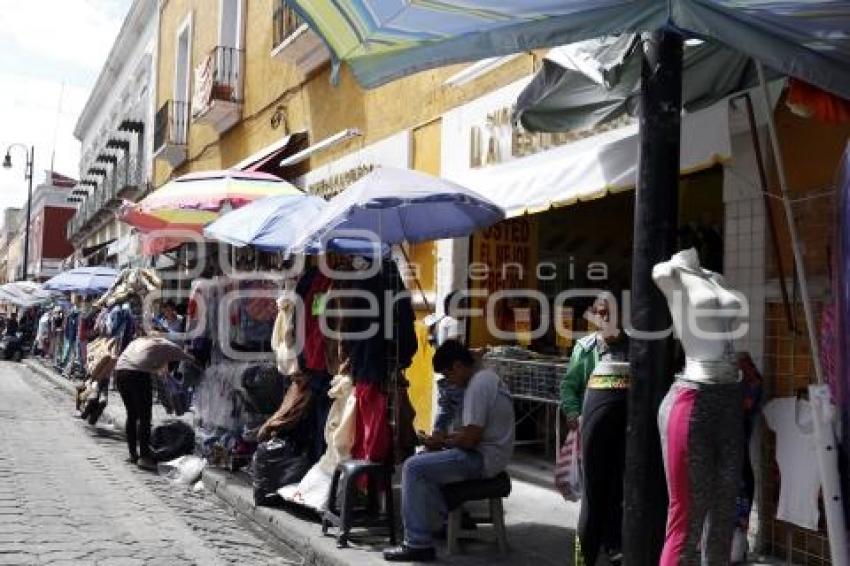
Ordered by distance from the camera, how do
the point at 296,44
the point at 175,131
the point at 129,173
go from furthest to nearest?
the point at 129,173 → the point at 175,131 → the point at 296,44

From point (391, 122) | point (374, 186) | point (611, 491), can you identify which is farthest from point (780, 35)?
point (391, 122)

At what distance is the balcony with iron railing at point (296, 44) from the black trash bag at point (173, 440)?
4.89 meters

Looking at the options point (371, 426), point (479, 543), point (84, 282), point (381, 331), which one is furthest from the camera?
point (84, 282)

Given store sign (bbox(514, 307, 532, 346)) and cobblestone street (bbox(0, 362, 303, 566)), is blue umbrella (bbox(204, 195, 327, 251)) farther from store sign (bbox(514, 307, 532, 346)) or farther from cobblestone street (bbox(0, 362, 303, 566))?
store sign (bbox(514, 307, 532, 346))

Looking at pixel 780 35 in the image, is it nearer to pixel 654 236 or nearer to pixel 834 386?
pixel 654 236

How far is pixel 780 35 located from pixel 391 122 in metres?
7.09

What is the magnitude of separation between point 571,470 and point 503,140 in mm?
3562

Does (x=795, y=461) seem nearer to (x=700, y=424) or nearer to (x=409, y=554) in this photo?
(x=700, y=424)

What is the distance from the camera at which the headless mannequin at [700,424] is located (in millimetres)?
3639

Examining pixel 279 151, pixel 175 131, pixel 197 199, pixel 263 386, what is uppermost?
pixel 175 131

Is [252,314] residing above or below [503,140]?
below

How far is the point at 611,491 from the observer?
15.6ft

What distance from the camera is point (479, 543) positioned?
5.73 meters

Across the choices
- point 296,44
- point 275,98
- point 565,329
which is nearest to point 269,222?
point 565,329
